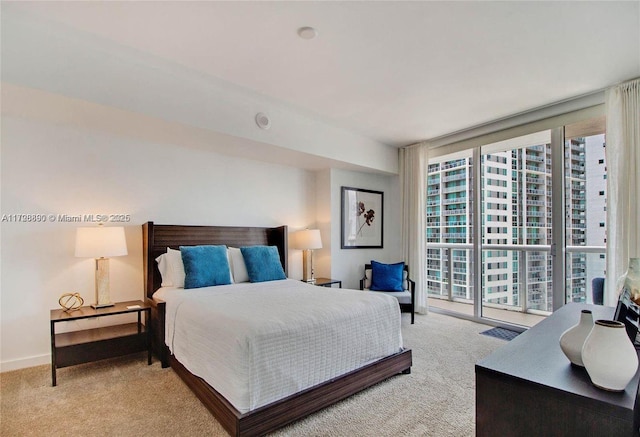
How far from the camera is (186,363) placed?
254cm

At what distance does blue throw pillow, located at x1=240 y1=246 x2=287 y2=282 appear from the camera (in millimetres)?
3828

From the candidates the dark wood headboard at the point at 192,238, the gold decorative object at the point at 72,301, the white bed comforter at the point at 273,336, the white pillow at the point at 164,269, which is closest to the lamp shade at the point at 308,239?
the dark wood headboard at the point at 192,238

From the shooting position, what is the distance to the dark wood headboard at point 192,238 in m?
3.47

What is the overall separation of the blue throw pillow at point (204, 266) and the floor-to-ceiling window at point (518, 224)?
327cm

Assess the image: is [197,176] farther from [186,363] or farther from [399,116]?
[399,116]

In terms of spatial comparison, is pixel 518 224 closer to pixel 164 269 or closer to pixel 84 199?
pixel 164 269

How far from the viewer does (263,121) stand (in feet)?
11.9

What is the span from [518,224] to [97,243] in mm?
4808

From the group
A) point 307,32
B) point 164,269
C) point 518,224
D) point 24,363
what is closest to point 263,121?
point 307,32

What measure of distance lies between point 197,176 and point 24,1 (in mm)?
2144

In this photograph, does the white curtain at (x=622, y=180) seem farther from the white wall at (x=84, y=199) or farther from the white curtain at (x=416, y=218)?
the white wall at (x=84, y=199)

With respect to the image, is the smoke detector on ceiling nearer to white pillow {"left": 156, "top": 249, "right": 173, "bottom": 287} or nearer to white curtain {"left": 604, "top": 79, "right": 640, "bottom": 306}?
white pillow {"left": 156, "top": 249, "right": 173, "bottom": 287}

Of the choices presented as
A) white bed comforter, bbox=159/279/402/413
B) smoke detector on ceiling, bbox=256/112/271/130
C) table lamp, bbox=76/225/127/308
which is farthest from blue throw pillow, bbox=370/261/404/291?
table lamp, bbox=76/225/127/308

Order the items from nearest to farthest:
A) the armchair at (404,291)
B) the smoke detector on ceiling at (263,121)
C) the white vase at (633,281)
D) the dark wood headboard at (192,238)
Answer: the white vase at (633,281) < the dark wood headboard at (192,238) < the smoke detector on ceiling at (263,121) < the armchair at (404,291)
